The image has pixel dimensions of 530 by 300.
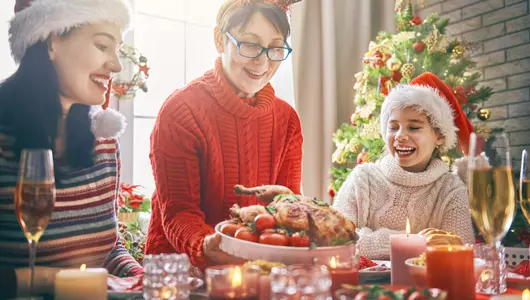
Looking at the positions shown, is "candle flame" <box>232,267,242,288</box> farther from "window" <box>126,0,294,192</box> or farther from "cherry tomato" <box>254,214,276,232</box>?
"window" <box>126,0,294,192</box>

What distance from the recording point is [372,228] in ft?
7.89

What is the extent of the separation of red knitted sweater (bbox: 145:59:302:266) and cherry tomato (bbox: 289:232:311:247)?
0.46 m

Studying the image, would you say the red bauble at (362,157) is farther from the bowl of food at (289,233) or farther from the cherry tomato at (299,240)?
the cherry tomato at (299,240)

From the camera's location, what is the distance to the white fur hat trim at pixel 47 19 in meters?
1.34

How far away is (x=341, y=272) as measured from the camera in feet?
3.21

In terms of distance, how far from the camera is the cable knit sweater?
93.1 inches

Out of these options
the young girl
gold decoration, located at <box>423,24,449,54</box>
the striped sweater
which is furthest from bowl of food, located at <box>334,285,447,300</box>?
gold decoration, located at <box>423,24,449,54</box>

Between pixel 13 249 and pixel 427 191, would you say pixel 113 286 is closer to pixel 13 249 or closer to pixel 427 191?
pixel 13 249

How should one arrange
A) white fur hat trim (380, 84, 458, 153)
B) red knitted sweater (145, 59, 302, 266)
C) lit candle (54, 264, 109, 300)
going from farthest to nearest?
white fur hat trim (380, 84, 458, 153) → red knitted sweater (145, 59, 302, 266) → lit candle (54, 264, 109, 300)

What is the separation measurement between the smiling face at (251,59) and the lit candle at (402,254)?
74 centimetres

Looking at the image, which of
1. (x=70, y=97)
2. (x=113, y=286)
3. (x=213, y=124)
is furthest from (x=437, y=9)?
(x=113, y=286)

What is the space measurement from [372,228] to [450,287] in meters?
1.48

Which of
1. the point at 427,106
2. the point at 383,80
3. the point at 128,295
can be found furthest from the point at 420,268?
the point at 383,80

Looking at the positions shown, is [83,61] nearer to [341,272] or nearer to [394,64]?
[341,272]
